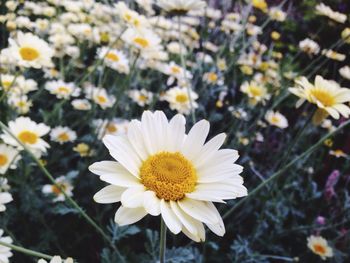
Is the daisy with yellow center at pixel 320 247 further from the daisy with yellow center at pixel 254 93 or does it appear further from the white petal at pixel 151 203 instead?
the white petal at pixel 151 203

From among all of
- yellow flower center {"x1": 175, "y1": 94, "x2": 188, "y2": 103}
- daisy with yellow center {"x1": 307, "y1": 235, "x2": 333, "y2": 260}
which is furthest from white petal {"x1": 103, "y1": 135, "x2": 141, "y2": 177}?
yellow flower center {"x1": 175, "y1": 94, "x2": 188, "y2": 103}

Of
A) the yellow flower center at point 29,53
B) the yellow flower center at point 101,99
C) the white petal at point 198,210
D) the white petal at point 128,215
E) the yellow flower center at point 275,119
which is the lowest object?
the yellow flower center at point 101,99

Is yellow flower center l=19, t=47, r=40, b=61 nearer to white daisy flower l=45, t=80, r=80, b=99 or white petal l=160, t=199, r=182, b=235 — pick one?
white daisy flower l=45, t=80, r=80, b=99

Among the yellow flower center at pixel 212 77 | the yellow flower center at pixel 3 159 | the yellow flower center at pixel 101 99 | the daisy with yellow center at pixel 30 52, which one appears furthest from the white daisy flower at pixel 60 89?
the yellow flower center at pixel 212 77

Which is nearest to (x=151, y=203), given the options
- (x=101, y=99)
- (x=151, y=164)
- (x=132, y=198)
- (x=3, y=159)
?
(x=132, y=198)

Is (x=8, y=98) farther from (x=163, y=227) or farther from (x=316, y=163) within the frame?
(x=316, y=163)

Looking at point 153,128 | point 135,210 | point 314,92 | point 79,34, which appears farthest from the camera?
point 79,34

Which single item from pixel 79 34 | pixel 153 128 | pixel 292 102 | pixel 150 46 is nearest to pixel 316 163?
pixel 292 102
